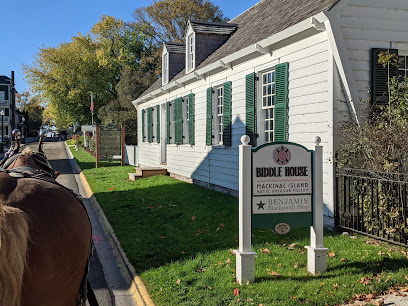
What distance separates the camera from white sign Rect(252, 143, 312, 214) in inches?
209

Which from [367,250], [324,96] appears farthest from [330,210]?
[324,96]

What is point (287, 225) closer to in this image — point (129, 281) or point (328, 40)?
point (129, 281)

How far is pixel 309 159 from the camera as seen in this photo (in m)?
5.50

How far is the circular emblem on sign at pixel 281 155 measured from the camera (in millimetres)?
5344

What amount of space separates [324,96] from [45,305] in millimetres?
6411

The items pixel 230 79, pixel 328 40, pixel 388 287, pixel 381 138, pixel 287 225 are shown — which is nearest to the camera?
pixel 388 287

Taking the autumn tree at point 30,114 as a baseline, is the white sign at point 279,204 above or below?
below

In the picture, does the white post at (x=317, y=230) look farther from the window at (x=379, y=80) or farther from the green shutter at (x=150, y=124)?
the green shutter at (x=150, y=124)

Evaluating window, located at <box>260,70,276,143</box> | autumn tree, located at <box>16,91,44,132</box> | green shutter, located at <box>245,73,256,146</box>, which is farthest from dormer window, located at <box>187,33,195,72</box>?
autumn tree, located at <box>16,91,44,132</box>

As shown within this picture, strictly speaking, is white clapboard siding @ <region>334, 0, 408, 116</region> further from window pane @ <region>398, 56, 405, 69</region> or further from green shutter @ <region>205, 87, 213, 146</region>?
green shutter @ <region>205, 87, 213, 146</region>

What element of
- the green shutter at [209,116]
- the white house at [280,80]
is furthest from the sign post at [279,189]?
the green shutter at [209,116]

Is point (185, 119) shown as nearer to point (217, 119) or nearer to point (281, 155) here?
point (217, 119)

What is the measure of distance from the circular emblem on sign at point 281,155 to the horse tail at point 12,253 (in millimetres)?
3579

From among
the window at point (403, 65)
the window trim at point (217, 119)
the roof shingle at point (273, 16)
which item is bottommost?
the window trim at point (217, 119)
